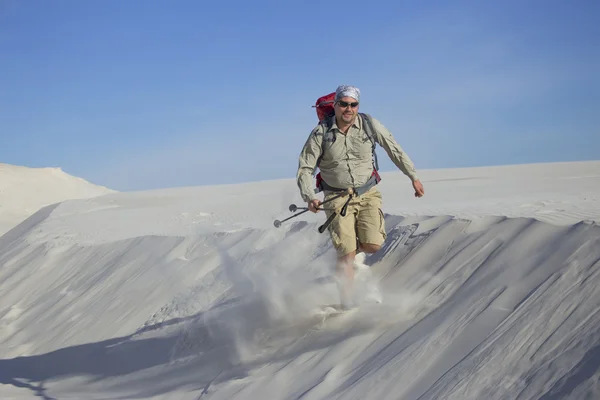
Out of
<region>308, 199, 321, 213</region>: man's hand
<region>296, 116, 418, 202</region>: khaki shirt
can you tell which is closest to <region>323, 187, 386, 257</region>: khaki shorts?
<region>296, 116, 418, 202</region>: khaki shirt

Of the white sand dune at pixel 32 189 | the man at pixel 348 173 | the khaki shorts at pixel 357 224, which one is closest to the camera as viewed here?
the man at pixel 348 173

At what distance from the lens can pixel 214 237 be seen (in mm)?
9734

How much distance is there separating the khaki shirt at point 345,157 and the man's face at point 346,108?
0.32ft

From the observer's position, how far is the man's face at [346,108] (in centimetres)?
482

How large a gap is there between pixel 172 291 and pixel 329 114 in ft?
12.4

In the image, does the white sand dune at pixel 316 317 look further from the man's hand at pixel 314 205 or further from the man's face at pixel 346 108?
the man's face at pixel 346 108

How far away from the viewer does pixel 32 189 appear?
115ft

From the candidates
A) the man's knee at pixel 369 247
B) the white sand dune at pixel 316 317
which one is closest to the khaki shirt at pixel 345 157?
the man's knee at pixel 369 247

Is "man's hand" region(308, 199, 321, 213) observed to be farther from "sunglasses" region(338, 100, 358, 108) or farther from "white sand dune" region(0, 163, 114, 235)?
"white sand dune" region(0, 163, 114, 235)

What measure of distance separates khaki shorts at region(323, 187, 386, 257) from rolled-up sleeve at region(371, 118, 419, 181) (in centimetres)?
29

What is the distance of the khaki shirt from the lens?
4949 millimetres

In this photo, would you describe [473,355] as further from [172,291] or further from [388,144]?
[172,291]

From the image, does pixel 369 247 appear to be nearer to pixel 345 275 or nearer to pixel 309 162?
pixel 345 275

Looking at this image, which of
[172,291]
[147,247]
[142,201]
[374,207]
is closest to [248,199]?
[142,201]
